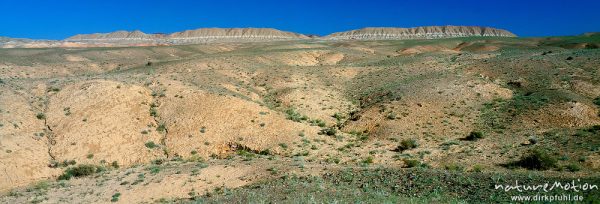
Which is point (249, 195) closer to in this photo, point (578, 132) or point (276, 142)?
point (276, 142)

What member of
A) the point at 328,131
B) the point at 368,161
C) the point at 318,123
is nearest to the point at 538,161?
the point at 368,161

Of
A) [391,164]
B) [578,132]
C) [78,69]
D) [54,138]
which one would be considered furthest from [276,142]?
[78,69]

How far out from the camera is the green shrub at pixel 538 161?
68.5 feet

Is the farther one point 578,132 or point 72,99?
point 72,99

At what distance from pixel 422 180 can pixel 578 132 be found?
45.1 ft

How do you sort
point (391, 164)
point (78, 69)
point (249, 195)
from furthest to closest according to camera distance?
1. point (78, 69)
2. point (391, 164)
3. point (249, 195)

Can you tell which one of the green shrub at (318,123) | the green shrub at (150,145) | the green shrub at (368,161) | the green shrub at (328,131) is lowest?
the green shrub at (368,161)

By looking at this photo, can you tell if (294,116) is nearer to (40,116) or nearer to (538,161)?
(538,161)

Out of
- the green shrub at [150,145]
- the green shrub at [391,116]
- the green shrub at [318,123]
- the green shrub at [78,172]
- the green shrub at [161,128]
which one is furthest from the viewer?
the green shrub at [318,123]

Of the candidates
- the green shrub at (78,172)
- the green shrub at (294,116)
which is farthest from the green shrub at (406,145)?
the green shrub at (78,172)

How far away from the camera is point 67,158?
85.8 feet

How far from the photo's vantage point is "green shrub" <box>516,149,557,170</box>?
68.5ft

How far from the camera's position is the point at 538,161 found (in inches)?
832

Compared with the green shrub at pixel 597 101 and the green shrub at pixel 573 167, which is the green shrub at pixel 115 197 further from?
the green shrub at pixel 597 101
